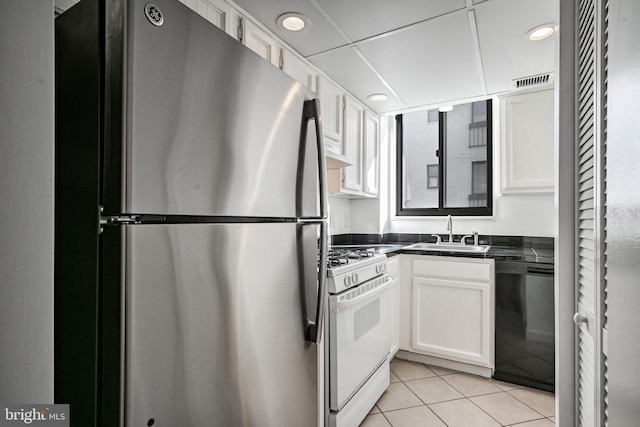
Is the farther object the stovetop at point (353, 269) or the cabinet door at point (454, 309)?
the cabinet door at point (454, 309)

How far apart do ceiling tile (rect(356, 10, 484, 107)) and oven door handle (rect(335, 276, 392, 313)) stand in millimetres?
1433

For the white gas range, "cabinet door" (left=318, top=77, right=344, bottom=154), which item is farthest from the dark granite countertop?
"cabinet door" (left=318, top=77, right=344, bottom=154)

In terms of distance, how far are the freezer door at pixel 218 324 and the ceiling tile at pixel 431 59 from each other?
4.45 feet

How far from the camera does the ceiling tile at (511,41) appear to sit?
1597 mm

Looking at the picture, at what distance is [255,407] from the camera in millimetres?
979

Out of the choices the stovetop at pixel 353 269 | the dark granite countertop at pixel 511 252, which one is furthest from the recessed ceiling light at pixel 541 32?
the stovetop at pixel 353 269

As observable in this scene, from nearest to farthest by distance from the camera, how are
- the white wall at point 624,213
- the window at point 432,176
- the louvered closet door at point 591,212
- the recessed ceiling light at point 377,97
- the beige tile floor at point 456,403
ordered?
1. the white wall at point 624,213
2. the louvered closet door at point 591,212
3. the beige tile floor at point 456,403
4. the recessed ceiling light at point 377,97
5. the window at point 432,176

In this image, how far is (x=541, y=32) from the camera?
5.90 ft

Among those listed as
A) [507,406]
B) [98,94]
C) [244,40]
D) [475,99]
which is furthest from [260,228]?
[475,99]

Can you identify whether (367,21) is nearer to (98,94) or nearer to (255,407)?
(98,94)

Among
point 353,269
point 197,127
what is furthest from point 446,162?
point 197,127

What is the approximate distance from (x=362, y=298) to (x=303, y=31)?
1.50 meters

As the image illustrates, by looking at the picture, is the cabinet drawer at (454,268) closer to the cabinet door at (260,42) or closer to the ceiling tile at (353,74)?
the ceiling tile at (353,74)

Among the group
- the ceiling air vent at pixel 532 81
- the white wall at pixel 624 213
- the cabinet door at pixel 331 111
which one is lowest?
the white wall at pixel 624 213
